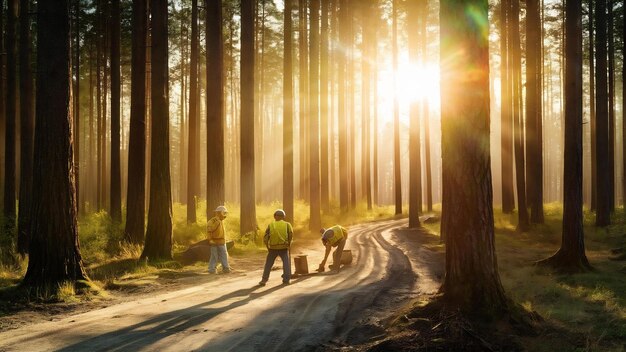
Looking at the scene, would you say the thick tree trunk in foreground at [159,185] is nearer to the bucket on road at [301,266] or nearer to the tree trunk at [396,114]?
the bucket on road at [301,266]

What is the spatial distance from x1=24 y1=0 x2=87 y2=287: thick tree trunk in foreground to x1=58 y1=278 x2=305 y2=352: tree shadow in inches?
151

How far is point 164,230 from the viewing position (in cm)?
1616

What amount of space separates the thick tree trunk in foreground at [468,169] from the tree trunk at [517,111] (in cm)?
1844

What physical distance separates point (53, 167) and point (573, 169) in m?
13.8

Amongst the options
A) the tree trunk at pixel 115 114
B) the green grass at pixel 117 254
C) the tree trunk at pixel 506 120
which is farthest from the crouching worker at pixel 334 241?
the tree trunk at pixel 506 120

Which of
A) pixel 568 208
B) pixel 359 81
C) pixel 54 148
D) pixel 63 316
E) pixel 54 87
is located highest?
pixel 359 81

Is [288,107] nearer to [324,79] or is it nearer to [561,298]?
[324,79]

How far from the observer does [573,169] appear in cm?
1467

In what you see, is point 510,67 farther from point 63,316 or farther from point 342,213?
point 63,316

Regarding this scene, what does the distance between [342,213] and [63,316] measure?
29076 millimetres

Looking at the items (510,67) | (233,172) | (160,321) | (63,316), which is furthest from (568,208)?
(233,172)

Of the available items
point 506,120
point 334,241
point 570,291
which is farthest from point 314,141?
point 570,291

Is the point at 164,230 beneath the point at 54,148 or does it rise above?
beneath

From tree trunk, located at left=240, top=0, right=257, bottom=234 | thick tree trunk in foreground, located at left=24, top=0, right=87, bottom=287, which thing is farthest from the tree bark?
thick tree trunk in foreground, located at left=24, top=0, right=87, bottom=287
